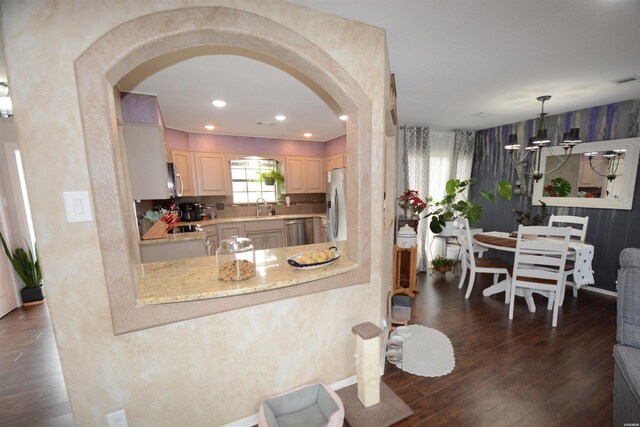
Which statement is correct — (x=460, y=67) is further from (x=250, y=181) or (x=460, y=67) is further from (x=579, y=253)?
(x=250, y=181)

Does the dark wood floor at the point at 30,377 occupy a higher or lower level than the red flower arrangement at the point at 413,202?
lower

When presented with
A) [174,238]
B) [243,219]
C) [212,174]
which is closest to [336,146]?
[243,219]

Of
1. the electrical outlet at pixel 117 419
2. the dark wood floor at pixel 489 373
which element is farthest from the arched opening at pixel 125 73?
the dark wood floor at pixel 489 373

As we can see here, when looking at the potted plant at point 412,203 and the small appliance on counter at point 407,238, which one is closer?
the small appliance on counter at point 407,238

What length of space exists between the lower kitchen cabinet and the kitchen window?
2.25 m

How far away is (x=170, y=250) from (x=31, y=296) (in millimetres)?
2331

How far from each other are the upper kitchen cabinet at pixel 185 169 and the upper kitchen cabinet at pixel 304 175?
1.73m

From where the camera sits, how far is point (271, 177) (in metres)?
5.16

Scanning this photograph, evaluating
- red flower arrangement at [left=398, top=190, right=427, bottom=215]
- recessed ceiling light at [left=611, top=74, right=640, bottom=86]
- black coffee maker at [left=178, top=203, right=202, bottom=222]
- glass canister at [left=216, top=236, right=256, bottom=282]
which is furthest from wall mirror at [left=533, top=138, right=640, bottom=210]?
black coffee maker at [left=178, top=203, right=202, bottom=222]

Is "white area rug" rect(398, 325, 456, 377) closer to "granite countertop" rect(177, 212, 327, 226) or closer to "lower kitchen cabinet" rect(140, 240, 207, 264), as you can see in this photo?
"lower kitchen cabinet" rect(140, 240, 207, 264)

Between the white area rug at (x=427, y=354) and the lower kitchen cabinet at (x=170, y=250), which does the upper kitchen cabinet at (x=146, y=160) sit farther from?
the white area rug at (x=427, y=354)

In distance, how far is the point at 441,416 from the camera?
1660mm

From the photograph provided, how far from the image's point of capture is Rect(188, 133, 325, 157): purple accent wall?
4461 mm

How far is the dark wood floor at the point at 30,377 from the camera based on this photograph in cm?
172
